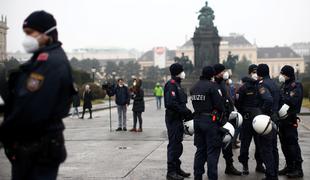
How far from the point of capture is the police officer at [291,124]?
9.30 metres

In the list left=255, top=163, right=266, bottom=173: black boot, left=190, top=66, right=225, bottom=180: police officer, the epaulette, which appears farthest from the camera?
left=255, top=163, right=266, bottom=173: black boot

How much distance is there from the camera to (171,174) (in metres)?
8.89

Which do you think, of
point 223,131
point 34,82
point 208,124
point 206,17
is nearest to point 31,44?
point 34,82

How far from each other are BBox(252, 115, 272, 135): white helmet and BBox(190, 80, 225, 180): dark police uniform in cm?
61

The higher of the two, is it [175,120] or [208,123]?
[208,123]

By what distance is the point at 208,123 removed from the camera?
7965 millimetres

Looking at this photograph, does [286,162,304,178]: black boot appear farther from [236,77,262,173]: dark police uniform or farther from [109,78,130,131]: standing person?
[109,78,130,131]: standing person

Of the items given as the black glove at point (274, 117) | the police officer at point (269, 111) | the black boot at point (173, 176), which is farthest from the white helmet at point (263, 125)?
the black boot at point (173, 176)

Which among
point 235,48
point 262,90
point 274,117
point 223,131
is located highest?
point 235,48

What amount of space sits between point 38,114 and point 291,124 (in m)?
6.54

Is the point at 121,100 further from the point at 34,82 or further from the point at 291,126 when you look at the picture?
the point at 34,82

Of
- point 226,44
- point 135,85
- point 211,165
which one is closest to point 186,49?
point 226,44

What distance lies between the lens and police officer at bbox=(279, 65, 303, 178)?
9305 mm

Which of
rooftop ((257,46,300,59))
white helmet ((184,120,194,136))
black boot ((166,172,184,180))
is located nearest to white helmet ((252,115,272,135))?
white helmet ((184,120,194,136))
